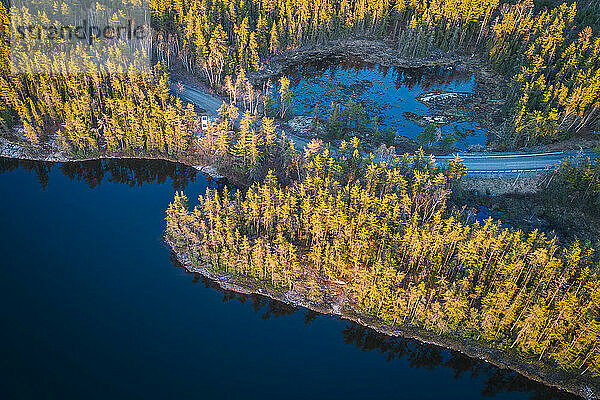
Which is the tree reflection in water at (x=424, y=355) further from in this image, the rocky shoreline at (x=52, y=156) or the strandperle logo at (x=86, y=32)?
the strandperle logo at (x=86, y=32)

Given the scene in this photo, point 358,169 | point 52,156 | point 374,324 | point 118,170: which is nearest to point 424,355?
point 374,324

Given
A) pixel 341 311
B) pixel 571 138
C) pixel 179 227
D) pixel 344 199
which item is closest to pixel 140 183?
pixel 179 227

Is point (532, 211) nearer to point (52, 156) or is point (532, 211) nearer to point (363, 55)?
point (363, 55)

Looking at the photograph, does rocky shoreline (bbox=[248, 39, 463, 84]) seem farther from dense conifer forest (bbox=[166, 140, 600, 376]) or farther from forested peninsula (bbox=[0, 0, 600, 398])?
dense conifer forest (bbox=[166, 140, 600, 376])

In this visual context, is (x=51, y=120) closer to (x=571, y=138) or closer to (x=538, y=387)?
(x=538, y=387)

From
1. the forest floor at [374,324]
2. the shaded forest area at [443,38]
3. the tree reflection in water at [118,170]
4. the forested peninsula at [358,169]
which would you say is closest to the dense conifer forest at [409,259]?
the forested peninsula at [358,169]

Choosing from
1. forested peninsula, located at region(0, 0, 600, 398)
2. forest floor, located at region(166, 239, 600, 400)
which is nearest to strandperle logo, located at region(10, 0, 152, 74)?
forested peninsula, located at region(0, 0, 600, 398)
